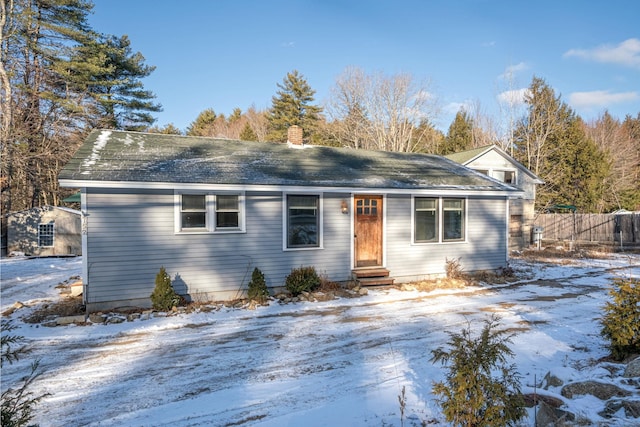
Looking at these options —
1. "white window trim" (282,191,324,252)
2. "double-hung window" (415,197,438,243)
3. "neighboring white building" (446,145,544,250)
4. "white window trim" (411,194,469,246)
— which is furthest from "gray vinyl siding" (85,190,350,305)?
"neighboring white building" (446,145,544,250)

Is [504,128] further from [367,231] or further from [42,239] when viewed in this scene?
[42,239]

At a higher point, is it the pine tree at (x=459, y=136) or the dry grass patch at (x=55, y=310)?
the pine tree at (x=459, y=136)

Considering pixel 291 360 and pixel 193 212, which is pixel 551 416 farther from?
pixel 193 212

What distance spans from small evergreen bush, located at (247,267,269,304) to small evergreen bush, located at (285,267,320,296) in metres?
0.64

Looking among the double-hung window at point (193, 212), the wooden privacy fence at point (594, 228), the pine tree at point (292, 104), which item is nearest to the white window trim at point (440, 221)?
the double-hung window at point (193, 212)

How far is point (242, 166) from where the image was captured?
938 cm

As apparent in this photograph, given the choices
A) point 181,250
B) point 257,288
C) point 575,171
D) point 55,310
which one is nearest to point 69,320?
point 55,310

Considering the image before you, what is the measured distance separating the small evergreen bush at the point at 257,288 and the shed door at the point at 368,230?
2.87m

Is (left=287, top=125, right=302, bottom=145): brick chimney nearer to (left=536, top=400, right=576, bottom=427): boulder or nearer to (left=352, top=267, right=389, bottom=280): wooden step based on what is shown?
(left=352, top=267, right=389, bottom=280): wooden step

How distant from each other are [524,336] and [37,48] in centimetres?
2407

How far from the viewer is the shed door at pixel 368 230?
1004 centimetres

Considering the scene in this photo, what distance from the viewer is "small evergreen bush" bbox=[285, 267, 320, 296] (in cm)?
876

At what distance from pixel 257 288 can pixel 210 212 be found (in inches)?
83.7

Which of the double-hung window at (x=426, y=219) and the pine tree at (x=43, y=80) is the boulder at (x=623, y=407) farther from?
the pine tree at (x=43, y=80)
